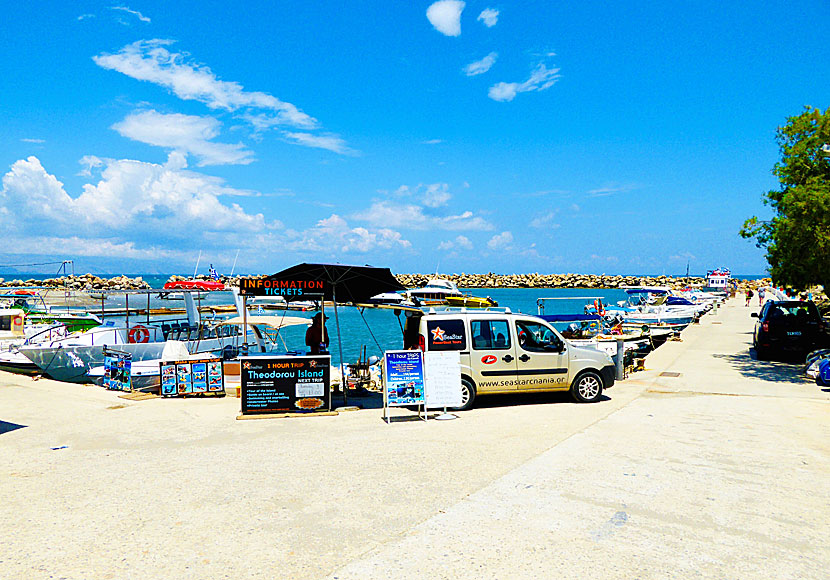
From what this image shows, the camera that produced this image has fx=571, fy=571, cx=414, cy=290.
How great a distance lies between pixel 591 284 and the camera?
149750 mm

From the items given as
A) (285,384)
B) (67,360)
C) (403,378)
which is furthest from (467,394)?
(67,360)

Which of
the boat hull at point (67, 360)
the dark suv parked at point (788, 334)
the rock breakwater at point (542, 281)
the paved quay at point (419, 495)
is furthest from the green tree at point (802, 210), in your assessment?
the rock breakwater at point (542, 281)

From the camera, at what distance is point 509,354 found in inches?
476

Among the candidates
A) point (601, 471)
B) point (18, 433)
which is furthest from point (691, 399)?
point (18, 433)

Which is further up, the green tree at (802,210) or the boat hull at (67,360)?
the green tree at (802,210)

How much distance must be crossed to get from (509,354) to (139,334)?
14737 mm

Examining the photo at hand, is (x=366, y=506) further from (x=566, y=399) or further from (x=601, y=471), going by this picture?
(x=566, y=399)

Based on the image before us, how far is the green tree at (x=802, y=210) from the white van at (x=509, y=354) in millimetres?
6861

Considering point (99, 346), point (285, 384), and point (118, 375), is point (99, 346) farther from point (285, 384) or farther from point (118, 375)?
point (285, 384)

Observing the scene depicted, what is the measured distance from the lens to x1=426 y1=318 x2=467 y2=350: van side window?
11789 mm

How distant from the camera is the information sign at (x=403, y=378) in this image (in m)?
10.9

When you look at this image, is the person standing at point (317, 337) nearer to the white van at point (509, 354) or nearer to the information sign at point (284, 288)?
the information sign at point (284, 288)

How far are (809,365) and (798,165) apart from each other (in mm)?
5869

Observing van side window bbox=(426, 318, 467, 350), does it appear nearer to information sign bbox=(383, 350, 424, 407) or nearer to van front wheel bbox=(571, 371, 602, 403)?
information sign bbox=(383, 350, 424, 407)
